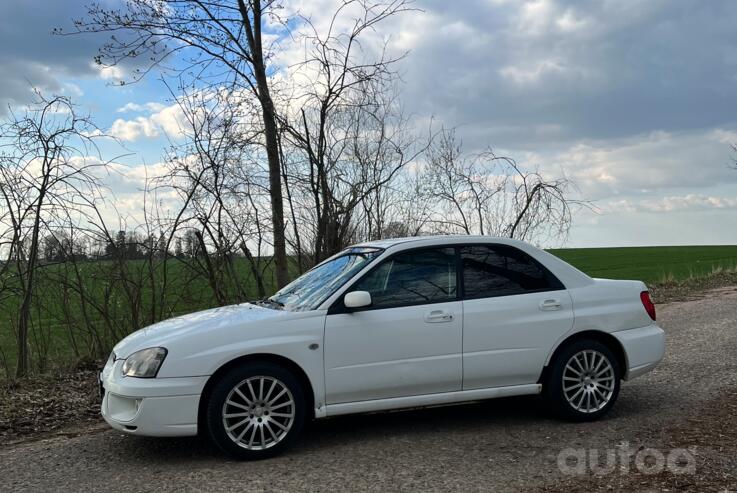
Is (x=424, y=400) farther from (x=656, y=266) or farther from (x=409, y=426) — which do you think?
(x=656, y=266)

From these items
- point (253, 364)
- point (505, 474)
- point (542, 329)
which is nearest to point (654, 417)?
point (542, 329)

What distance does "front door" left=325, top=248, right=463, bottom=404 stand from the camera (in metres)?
5.48

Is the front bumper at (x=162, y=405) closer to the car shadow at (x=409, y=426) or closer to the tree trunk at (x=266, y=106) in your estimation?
the car shadow at (x=409, y=426)

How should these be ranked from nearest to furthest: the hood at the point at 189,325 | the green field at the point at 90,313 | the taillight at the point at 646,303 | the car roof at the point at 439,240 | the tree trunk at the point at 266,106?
the hood at the point at 189,325 < the car roof at the point at 439,240 < the taillight at the point at 646,303 < the green field at the point at 90,313 < the tree trunk at the point at 266,106

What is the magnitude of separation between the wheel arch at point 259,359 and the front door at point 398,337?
16 centimetres

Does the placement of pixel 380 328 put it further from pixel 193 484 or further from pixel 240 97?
pixel 240 97

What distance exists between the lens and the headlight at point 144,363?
16.8 ft

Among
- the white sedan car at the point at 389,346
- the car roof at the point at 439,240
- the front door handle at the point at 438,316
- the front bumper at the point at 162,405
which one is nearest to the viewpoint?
the front bumper at the point at 162,405

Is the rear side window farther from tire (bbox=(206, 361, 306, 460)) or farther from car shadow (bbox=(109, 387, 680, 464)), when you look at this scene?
tire (bbox=(206, 361, 306, 460))

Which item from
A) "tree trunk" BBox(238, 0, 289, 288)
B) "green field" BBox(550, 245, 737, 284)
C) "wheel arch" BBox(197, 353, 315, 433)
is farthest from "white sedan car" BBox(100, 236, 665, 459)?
"green field" BBox(550, 245, 737, 284)

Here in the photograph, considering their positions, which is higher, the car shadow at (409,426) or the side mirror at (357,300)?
the side mirror at (357,300)

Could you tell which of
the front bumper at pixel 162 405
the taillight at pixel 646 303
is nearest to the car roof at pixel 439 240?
the taillight at pixel 646 303

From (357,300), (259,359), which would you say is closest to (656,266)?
(357,300)

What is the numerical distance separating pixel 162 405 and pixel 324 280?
5.78 ft
